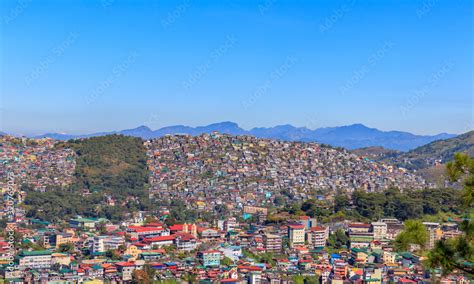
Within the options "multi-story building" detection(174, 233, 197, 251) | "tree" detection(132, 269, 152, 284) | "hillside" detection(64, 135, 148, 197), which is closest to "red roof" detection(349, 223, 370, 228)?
"multi-story building" detection(174, 233, 197, 251)

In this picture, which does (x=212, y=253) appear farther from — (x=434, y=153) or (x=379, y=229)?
(x=434, y=153)

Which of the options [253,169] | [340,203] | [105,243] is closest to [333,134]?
[253,169]

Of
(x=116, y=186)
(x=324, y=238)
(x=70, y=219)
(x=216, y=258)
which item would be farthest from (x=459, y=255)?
(x=116, y=186)

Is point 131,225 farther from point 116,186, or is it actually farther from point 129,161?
point 129,161

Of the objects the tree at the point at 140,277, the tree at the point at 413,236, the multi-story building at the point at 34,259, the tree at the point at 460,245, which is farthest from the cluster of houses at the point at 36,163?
the tree at the point at 460,245

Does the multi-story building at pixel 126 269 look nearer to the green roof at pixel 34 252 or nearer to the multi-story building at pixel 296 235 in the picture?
the green roof at pixel 34 252

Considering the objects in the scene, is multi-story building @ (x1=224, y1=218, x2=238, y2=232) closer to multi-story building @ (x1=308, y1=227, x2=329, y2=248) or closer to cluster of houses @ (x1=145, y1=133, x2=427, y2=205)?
multi-story building @ (x1=308, y1=227, x2=329, y2=248)
